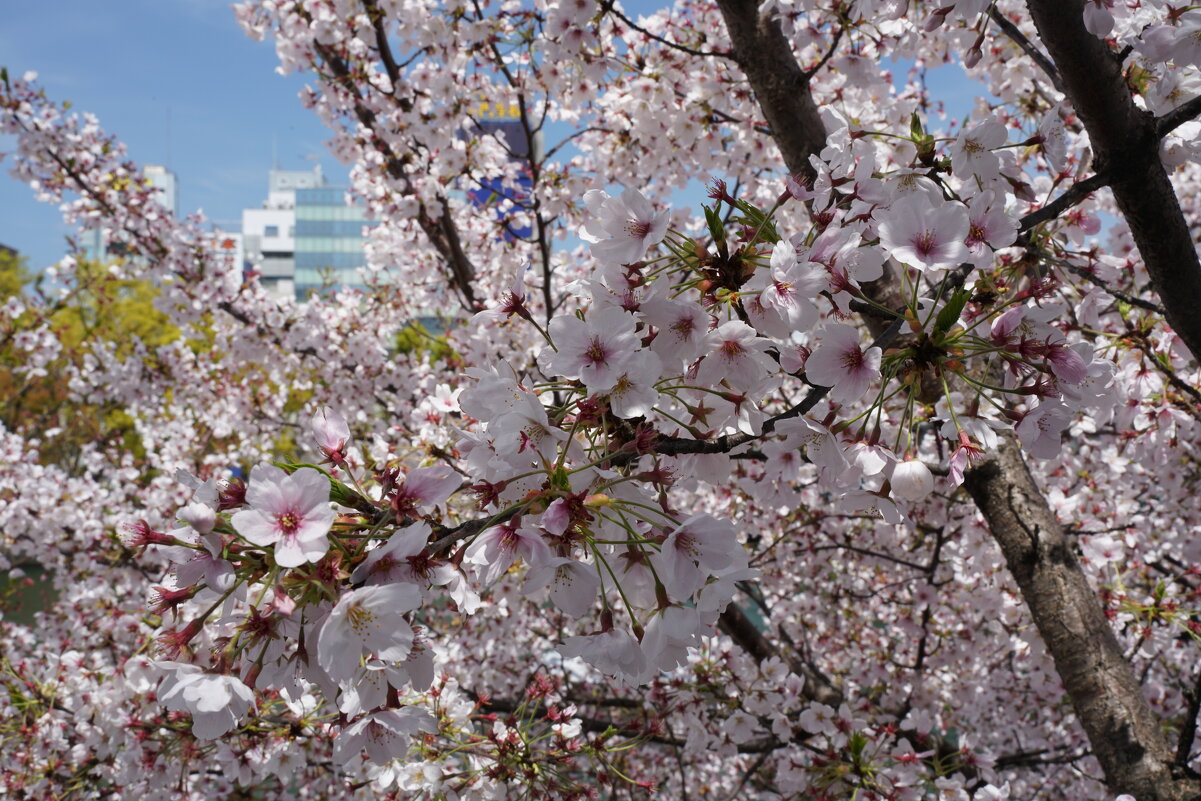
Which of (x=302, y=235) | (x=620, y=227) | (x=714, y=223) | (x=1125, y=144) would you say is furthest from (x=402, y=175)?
(x=302, y=235)

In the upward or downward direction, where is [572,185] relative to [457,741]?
upward

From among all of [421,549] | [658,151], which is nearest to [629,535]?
[421,549]

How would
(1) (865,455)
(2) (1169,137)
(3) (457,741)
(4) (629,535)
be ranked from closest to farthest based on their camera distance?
(4) (629,535)
(1) (865,455)
(2) (1169,137)
(3) (457,741)

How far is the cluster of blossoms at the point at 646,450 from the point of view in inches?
47.1

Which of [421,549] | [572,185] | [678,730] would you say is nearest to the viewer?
[421,549]

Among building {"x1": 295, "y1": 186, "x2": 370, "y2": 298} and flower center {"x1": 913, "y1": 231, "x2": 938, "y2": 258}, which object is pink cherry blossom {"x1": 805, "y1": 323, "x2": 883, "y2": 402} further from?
building {"x1": 295, "y1": 186, "x2": 370, "y2": 298}

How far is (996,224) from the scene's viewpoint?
1.30 m

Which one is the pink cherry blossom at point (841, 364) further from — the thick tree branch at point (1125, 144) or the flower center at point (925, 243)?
the thick tree branch at point (1125, 144)

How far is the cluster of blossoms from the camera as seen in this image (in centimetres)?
120

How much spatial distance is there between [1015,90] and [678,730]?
495cm

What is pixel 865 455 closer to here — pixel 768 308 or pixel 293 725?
pixel 768 308

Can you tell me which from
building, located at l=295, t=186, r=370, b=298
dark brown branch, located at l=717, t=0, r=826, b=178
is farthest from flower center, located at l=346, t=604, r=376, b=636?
building, located at l=295, t=186, r=370, b=298

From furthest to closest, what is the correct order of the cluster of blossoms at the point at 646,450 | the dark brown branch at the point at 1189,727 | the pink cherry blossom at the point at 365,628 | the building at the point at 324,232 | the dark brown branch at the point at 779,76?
the building at the point at 324,232 → the dark brown branch at the point at 779,76 → the dark brown branch at the point at 1189,727 → the cluster of blossoms at the point at 646,450 → the pink cherry blossom at the point at 365,628

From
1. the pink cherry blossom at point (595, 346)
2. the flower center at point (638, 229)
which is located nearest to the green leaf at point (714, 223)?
A: the flower center at point (638, 229)
